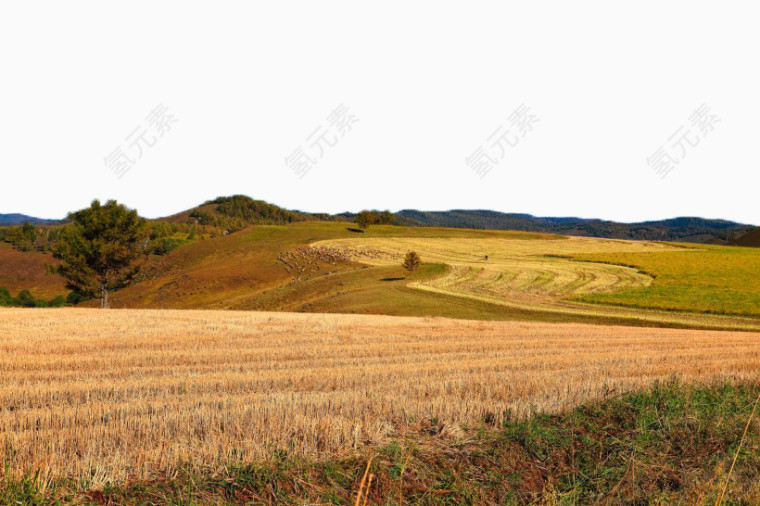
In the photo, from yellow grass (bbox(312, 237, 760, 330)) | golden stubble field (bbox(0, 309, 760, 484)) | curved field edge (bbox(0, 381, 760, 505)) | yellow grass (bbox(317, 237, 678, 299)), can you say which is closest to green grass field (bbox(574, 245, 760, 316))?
yellow grass (bbox(312, 237, 760, 330))

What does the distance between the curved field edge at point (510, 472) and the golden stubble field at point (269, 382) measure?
33 cm

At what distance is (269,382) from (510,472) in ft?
19.4

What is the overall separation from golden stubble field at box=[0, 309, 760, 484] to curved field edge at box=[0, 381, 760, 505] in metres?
0.33

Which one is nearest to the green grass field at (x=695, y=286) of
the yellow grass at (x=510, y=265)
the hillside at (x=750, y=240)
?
the yellow grass at (x=510, y=265)

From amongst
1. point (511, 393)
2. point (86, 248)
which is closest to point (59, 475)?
point (511, 393)

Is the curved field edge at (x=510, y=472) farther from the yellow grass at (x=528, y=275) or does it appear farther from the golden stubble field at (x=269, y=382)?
the yellow grass at (x=528, y=275)

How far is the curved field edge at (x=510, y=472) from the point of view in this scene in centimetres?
541

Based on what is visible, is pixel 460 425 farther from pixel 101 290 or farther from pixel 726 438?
pixel 101 290

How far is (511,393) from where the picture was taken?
9820 millimetres

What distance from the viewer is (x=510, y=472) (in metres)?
6.36

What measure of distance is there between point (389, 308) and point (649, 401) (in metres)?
31.1

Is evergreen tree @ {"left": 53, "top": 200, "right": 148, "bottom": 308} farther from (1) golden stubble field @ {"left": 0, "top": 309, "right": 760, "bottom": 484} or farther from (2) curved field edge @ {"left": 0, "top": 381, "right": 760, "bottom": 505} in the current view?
(2) curved field edge @ {"left": 0, "top": 381, "right": 760, "bottom": 505}

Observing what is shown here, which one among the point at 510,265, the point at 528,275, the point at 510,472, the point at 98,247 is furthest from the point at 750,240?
the point at 510,472

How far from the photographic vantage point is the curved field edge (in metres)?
5.41
